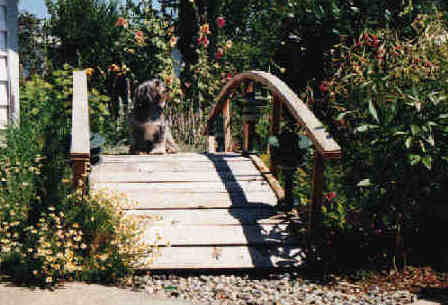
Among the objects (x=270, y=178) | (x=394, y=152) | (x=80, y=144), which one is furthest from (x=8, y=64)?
(x=394, y=152)

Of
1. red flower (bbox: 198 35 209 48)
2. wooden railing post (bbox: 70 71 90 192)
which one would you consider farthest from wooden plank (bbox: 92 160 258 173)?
red flower (bbox: 198 35 209 48)

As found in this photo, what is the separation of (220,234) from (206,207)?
21.4 inches

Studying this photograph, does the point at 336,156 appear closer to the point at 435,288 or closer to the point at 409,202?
the point at 409,202

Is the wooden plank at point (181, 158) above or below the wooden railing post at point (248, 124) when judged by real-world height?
below

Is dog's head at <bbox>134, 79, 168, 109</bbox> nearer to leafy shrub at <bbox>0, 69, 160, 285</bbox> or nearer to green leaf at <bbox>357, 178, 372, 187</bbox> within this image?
leafy shrub at <bbox>0, 69, 160, 285</bbox>

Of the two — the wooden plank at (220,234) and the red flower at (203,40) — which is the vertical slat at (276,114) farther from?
the red flower at (203,40)

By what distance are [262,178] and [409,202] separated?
5.93ft

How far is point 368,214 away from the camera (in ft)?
13.9

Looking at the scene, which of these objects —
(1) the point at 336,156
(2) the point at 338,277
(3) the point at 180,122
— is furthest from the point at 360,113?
(3) the point at 180,122

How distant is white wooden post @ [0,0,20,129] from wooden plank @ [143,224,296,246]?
2615mm

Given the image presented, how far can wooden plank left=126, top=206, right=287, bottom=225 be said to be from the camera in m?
4.69

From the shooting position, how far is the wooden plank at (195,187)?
5.31m

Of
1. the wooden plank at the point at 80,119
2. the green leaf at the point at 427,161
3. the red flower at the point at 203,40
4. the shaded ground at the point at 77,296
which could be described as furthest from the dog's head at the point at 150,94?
the green leaf at the point at 427,161

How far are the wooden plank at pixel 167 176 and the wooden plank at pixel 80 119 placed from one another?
893mm
